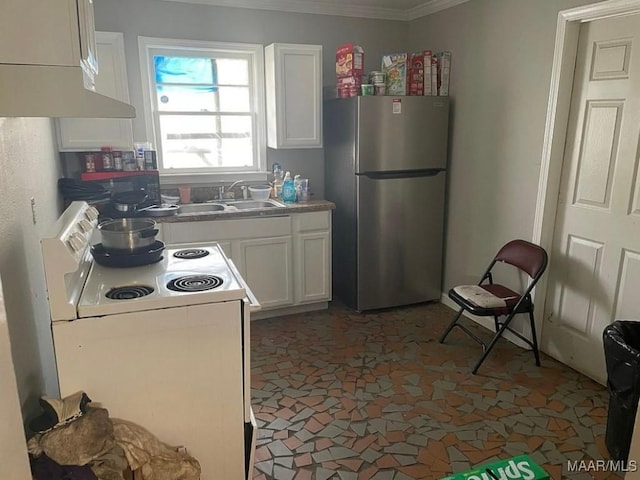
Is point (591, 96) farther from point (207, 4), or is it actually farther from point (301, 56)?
point (207, 4)

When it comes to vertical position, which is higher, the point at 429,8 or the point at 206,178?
the point at 429,8

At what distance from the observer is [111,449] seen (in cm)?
156

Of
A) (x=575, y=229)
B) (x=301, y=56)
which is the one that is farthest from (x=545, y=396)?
(x=301, y=56)

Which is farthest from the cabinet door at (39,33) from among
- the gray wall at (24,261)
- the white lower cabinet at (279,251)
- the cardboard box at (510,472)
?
the white lower cabinet at (279,251)

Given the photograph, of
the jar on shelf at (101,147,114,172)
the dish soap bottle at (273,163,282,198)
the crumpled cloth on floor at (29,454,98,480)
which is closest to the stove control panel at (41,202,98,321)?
the crumpled cloth on floor at (29,454,98,480)

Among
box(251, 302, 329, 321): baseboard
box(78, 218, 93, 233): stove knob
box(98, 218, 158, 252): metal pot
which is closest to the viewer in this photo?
box(78, 218, 93, 233): stove knob

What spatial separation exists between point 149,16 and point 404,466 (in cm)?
337

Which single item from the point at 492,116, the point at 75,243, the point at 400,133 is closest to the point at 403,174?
the point at 400,133

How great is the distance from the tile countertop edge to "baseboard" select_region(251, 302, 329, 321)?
780mm

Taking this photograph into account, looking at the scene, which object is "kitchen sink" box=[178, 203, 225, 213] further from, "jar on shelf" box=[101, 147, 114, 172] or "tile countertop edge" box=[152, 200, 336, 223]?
"jar on shelf" box=[101, 147, 114, 172]

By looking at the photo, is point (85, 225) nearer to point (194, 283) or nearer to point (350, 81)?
point (194, 283)

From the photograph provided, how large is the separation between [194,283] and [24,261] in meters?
0.60

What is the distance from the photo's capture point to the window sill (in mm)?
3742

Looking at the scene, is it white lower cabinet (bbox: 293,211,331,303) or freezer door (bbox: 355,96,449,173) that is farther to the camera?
white lower cabinet (bbox: 293,211,331,303)
